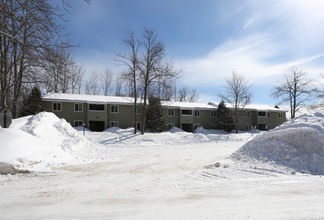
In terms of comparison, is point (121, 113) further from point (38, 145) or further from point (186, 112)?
point (38, 145)

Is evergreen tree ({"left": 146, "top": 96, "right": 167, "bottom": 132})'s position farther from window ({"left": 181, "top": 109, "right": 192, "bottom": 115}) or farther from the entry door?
the entry door

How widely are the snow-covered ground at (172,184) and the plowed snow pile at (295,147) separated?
3 cm

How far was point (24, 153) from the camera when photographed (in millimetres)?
9211

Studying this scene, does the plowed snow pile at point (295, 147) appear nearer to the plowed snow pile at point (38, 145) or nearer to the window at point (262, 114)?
the plowed snow pile at point (38, 145)

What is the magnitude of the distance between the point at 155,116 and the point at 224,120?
41.9 feet

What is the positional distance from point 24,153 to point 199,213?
26.0 ft

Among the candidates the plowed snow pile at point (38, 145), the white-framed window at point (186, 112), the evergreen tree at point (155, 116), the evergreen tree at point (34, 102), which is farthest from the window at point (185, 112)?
the plowed snow pile at point (38, 145)

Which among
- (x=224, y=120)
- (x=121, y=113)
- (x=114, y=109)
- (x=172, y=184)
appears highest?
(x=114, y=109)

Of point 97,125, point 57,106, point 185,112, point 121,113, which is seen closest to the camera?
point 57,106

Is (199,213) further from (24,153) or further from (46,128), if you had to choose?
(46,128)

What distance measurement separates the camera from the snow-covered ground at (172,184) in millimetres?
4543

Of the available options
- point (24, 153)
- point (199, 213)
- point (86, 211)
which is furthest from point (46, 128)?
point (199, 213)

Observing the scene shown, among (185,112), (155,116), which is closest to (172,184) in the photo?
(155,116)

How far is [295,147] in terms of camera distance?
9.42m
